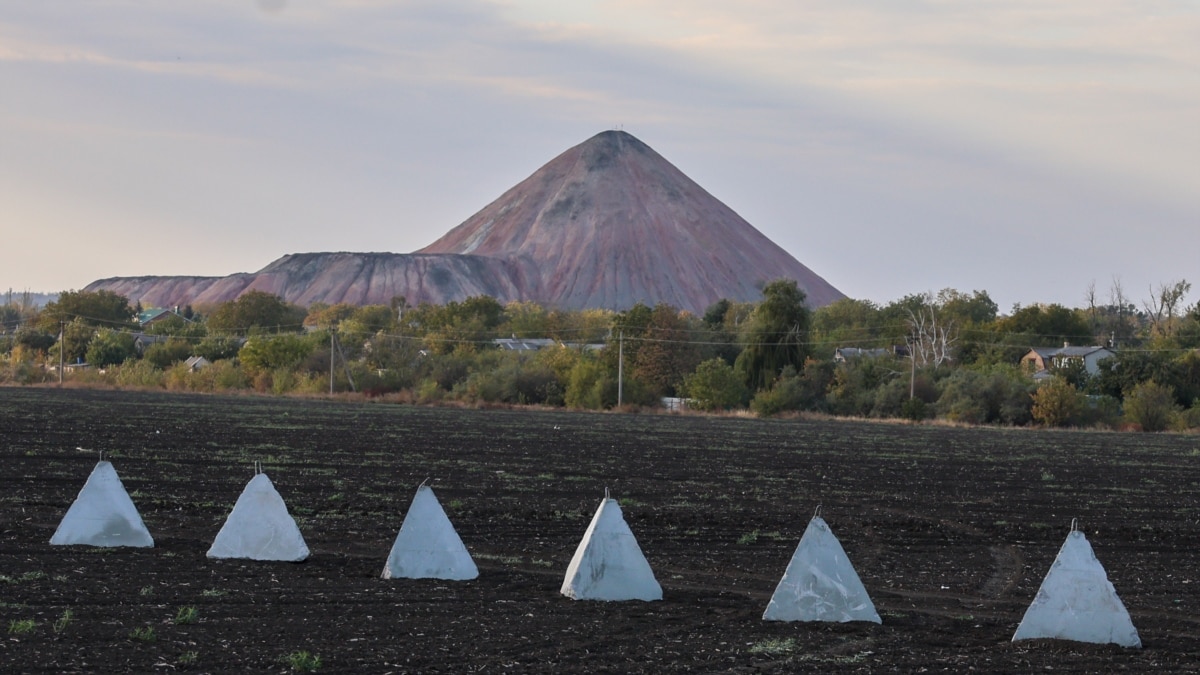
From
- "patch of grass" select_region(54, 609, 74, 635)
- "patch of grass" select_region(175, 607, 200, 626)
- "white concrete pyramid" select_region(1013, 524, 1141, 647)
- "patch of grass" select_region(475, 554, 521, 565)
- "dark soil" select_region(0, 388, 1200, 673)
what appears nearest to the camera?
"dark soil" select_region(0, 388, 1200, 673)

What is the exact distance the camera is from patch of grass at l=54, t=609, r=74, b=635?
10.6 meters

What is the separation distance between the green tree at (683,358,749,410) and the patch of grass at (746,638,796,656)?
65165 millimetres

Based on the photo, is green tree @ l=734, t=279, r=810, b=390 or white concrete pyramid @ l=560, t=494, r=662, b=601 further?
green tree @ l=734, t=279, r=810, b=390

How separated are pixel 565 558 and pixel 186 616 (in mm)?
5159

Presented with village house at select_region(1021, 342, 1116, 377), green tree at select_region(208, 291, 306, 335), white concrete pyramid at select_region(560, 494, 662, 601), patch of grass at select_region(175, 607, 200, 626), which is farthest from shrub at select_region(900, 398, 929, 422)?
green tree at select_region(208, 291, 306, 335)

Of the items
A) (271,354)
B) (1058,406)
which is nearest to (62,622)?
(1058,406)

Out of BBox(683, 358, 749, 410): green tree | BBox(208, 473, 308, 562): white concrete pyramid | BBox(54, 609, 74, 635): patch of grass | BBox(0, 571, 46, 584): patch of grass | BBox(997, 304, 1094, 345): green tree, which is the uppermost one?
BBox(997, 304, 1094, 345): green tree

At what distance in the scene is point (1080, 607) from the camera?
11.1m

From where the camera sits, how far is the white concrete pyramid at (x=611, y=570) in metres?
12.6

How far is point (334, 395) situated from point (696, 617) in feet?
236

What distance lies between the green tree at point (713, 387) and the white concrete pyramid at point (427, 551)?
2477 inches

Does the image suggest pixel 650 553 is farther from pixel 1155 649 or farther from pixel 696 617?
pixel 1155 649

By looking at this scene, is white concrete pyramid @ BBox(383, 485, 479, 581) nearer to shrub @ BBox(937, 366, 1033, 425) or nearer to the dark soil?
the dark soil

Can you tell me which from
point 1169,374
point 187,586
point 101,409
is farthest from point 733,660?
point 1169,374
